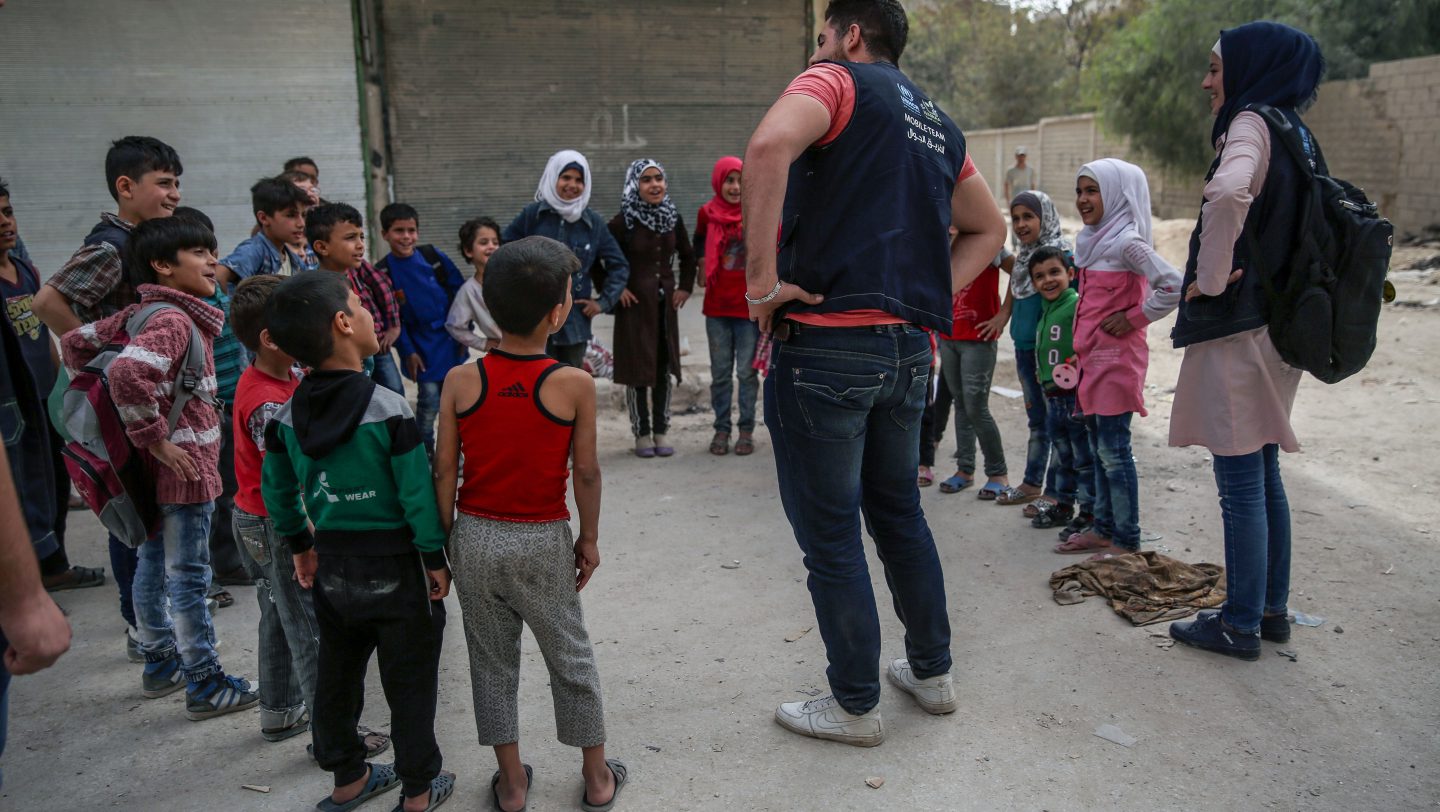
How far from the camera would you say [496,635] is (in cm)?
268

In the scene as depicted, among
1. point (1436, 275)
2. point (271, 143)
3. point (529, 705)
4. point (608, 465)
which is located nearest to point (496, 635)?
point (529, 705)

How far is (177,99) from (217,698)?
6292 millimetres

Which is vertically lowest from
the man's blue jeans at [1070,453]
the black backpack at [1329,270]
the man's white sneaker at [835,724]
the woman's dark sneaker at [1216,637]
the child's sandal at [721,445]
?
the man's white sneaker at [835,724]

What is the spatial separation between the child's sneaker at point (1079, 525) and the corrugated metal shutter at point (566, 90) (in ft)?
19.6

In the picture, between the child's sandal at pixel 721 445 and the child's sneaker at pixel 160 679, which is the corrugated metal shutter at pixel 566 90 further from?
the child's sneaker at pixel 160 679

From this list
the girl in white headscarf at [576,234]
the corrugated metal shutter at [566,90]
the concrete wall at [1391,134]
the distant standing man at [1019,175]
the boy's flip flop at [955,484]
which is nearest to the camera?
the boy's flip flop at [955,484]

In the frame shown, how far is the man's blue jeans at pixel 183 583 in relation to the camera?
3.34 m

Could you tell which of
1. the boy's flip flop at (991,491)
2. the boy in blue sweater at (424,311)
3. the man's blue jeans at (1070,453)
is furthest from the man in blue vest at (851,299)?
the boy in blue sweater at (424,311)

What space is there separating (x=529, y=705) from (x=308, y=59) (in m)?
6.79

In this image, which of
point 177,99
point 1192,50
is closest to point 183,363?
point 177,99

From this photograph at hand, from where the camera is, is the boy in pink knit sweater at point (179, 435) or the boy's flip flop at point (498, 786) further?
the boy in pink knit sweater at point (179, 435)

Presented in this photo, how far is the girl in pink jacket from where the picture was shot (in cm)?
432

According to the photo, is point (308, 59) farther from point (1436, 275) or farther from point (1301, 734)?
point (1436, 275)

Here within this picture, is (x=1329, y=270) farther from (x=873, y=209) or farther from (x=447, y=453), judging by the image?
(x=447, y=453)
